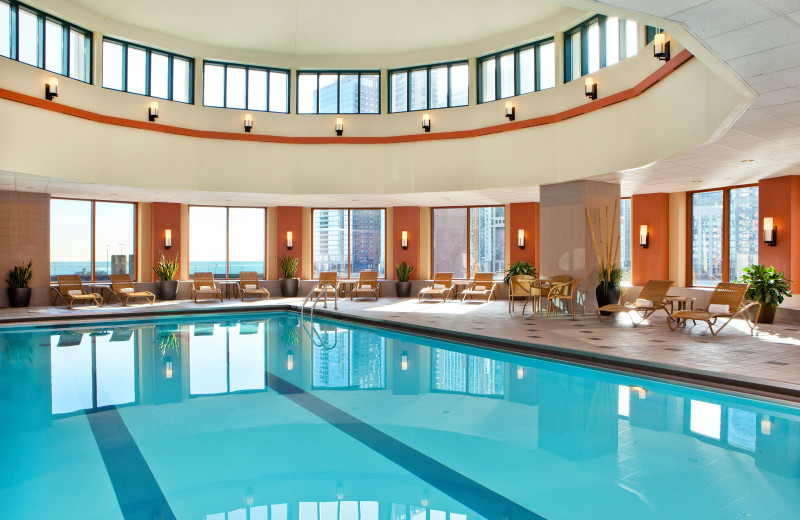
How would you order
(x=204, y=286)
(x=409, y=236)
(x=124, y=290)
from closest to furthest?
1. (x=124, y=290)
2. (x=204, y=286)
3. (x=409, y=236)

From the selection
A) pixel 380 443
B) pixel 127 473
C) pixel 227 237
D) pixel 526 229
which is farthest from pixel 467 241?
pixel 127 473

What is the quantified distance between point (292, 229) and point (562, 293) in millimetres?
9489

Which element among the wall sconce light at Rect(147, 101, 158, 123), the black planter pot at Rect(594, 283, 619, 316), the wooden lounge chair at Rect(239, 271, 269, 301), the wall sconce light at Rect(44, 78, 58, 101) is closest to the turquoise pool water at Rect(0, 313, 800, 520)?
the black planter pot at Rect(594, 283, 619, 316)

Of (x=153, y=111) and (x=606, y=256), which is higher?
(x=153, y=111)

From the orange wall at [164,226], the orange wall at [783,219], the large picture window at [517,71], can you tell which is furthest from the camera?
the orange wall at [164,226]

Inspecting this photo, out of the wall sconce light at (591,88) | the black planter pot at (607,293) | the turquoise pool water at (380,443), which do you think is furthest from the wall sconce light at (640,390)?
the wall sconce light at (591,88)

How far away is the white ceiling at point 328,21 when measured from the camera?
1264 centimetres

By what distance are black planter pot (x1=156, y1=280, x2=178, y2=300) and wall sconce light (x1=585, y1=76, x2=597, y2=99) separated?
12.4 meters

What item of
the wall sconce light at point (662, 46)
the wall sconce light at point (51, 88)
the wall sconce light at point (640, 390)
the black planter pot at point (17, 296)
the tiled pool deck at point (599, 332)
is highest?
the wall sconce light at point (51, 88)

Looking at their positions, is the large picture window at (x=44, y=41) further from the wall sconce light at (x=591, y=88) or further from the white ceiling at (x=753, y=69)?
the white ceiling at (x=753, y=69)

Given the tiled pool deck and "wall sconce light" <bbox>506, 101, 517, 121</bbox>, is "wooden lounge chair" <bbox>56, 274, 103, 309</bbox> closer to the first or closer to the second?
the tiled pool deck

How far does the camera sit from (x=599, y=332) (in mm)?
9664

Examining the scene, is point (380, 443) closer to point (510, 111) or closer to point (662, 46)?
point (662, 46)

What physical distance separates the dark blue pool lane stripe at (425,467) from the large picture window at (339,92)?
11.5m
